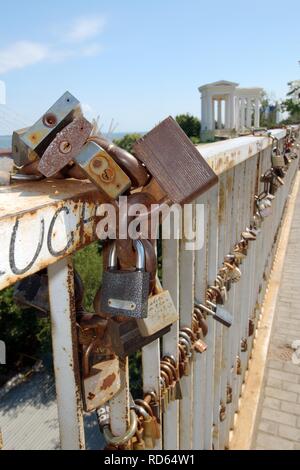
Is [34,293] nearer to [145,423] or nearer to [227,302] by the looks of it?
[145,423]

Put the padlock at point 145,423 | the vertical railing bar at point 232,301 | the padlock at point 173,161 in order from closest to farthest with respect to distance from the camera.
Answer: the padlock at point 173,161 < the padlock at point 145,423 < the vertical railing bar at point 232,301

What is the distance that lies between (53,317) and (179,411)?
4.02 ft

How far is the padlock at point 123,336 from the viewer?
879 mm

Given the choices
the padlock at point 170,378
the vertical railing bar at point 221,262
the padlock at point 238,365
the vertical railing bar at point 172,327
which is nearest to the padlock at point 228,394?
the vertical railing bar at point 221,262

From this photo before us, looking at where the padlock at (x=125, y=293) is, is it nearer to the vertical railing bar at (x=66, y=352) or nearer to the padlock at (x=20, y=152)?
the vertical railing bar at (x=66, y=352)

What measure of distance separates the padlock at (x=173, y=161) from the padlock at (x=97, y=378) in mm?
408

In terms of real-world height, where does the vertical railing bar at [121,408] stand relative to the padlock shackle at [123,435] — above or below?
above

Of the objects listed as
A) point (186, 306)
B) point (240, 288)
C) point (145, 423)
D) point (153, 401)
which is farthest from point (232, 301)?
point (145, 423)

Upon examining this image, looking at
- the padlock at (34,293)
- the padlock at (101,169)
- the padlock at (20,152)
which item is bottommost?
the padlock at (34,293)

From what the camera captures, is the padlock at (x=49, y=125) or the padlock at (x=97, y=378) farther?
the padlock at (x=97, y=378)

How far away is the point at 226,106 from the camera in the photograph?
49844mm

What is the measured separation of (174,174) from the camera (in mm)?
858
